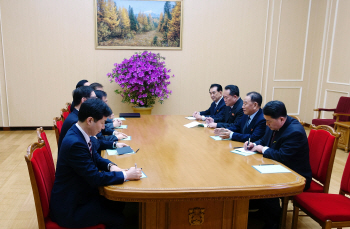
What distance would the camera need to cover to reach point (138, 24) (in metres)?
6.26

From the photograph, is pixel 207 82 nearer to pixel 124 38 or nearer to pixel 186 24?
pixel 186 24

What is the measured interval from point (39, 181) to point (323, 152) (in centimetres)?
230

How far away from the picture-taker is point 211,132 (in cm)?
348

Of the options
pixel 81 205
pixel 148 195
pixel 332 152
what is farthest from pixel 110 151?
pixel 332 152

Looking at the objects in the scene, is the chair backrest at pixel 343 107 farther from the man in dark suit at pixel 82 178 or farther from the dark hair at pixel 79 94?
the man in dark suit at pixel 82 178

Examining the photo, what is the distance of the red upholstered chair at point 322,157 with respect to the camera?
256 cm

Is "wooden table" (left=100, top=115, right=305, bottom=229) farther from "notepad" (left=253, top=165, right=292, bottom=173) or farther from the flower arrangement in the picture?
the flower arrangement

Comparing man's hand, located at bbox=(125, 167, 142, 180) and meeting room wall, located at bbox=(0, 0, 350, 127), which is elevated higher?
meeting room wall, located at bbox=(0, 0, 350, 127)

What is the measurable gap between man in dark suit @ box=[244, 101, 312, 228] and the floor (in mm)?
406

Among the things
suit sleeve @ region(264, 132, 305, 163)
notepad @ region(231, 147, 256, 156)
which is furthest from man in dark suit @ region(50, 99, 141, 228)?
suit sleeve @ region(264, 132, 305, 163)

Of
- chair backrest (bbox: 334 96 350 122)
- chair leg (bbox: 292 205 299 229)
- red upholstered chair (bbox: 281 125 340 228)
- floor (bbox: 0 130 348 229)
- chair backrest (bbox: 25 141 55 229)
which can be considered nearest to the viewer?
chair backrest (bbox: 25 141 55 229)

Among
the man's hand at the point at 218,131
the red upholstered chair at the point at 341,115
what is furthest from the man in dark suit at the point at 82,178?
the red upholstered chair at the point at 341,115

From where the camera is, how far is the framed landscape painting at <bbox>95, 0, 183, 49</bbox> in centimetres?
611

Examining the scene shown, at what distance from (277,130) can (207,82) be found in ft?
13.3
